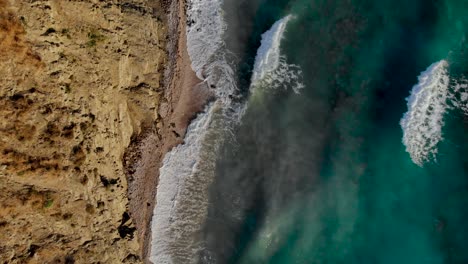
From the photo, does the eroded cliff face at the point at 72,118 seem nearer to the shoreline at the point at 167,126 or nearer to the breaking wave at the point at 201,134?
the shoreline at the point at 167,126

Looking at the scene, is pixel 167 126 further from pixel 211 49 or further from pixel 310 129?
pixel 310 129

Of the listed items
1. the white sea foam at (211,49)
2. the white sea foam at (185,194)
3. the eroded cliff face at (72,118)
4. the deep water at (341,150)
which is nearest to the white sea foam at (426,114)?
the deep water at (341,150)

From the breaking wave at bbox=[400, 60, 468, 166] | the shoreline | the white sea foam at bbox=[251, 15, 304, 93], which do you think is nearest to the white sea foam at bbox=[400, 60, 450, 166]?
the breaking wave at bbox=[400, 60, 468, 166]

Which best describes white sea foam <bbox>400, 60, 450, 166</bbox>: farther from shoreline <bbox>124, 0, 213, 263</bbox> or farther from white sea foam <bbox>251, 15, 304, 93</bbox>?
shoreline <bbox>124, 0, 213, 263</bbox>

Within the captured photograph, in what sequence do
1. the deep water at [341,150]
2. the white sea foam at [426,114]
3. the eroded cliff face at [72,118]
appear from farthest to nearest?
1. the white sea foam at [426,114]
2. the deep water at [341,150]
3. the eroded cliff face at [72,118]

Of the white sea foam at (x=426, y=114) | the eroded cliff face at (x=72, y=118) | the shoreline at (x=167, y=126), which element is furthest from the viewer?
the white sea foam at (x=426, y=114)

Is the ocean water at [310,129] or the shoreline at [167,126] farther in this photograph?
the ocean water at [310,129]

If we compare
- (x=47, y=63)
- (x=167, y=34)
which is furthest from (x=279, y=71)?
(x=47, y=63)
